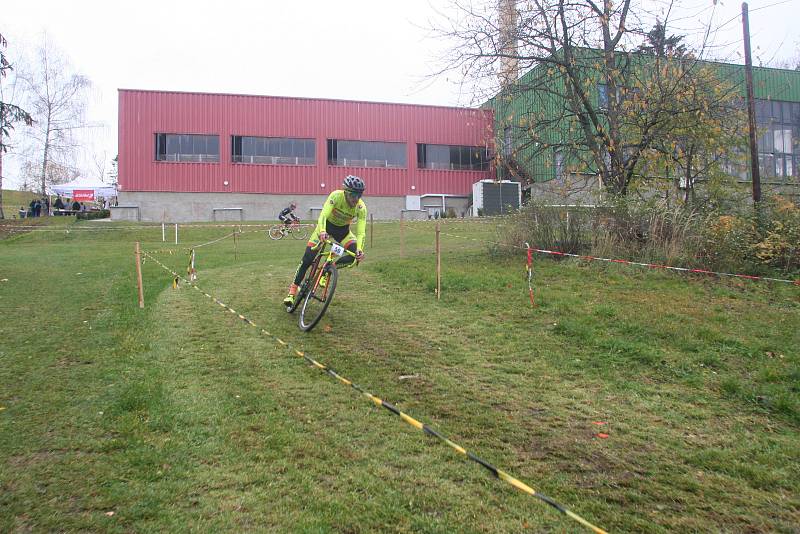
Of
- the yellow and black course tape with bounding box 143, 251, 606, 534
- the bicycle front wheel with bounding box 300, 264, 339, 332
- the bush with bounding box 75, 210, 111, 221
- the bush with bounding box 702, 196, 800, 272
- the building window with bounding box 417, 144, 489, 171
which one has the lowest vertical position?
the yellow and black course tape with bounding box 143, 251, 606, 534

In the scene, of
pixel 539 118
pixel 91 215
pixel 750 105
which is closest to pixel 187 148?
pixel 91 215

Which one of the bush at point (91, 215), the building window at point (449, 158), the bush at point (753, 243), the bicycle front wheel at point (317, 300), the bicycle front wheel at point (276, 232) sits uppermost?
the building window at point (449, 158)

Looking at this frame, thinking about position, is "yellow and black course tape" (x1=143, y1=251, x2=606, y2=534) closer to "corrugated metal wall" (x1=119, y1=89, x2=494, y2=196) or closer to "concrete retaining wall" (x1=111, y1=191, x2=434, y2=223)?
"concrete retaining wall" (x1=111, y1=191, x2=434, y2=223)

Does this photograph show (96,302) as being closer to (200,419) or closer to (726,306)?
(200,419)

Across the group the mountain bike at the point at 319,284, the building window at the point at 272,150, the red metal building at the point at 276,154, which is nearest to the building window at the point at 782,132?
the red metal building at the point at 276,154

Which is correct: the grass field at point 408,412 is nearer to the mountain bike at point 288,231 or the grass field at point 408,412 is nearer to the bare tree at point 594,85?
the bare tree at point 594,85

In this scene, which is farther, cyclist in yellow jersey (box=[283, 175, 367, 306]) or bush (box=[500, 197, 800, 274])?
bush (box=[500, 197, 800, 274])

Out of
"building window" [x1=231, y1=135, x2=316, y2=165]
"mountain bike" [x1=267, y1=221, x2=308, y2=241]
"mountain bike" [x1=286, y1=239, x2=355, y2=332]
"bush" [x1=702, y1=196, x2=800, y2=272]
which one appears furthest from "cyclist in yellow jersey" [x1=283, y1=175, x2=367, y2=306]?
"building window" [x1=231, y1=135, x2=316, y2=165]

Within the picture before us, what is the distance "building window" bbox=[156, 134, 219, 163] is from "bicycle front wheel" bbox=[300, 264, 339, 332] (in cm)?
3655

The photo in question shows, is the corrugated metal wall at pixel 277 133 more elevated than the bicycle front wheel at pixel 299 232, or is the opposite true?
the corrugated metal wall at pixel 277 133

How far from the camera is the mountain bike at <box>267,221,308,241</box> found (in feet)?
83.5

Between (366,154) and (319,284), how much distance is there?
36842 millimetres

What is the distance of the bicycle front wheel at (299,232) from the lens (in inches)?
1017

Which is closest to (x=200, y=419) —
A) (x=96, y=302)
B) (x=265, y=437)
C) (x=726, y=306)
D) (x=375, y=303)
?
(x=265, y=437)
